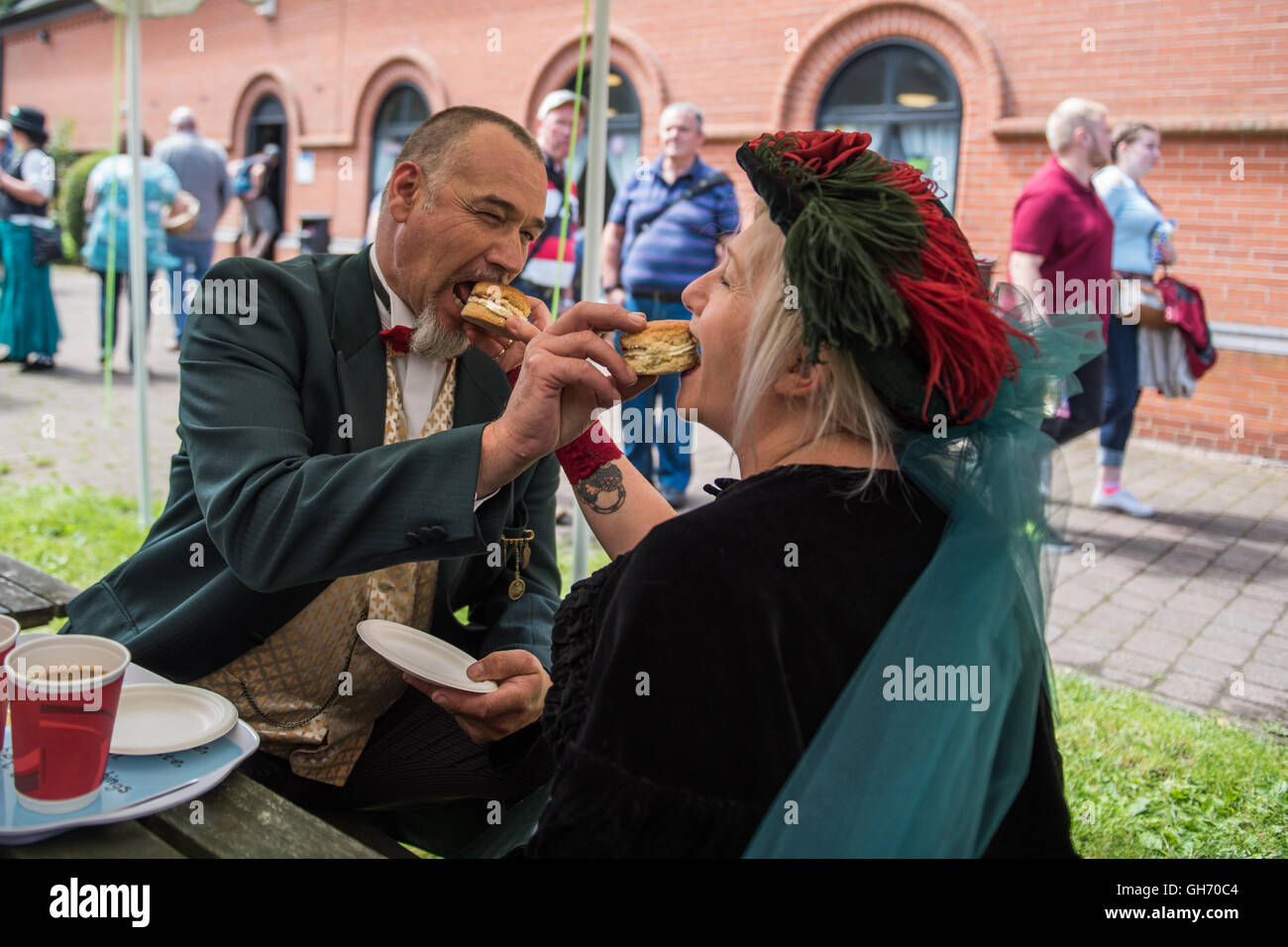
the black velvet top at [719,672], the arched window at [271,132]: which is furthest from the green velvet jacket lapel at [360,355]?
the arched window at [271,132]

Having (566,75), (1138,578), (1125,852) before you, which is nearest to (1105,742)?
(1125,852)

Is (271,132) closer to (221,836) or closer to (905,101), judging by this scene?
(905,101)

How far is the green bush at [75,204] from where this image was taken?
2061 centimetres

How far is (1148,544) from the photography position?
648 cm

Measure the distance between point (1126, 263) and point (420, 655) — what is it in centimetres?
653

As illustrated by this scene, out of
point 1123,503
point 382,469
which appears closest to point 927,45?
point 1123,503

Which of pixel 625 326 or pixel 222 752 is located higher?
pixel 625 326

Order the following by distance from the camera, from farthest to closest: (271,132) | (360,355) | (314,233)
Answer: (271,132)
(314,233)
(360,355)

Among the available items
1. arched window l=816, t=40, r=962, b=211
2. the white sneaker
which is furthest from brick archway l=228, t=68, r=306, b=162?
the white sneaker

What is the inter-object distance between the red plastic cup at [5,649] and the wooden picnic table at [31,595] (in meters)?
0.99

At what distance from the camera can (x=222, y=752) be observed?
1542 millimetres

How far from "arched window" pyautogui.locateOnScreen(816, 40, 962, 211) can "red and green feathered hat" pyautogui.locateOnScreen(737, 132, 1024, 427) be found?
10015 mm

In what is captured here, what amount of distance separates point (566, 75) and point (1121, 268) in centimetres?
955

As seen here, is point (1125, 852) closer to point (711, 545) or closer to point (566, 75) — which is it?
point (711, 545)
